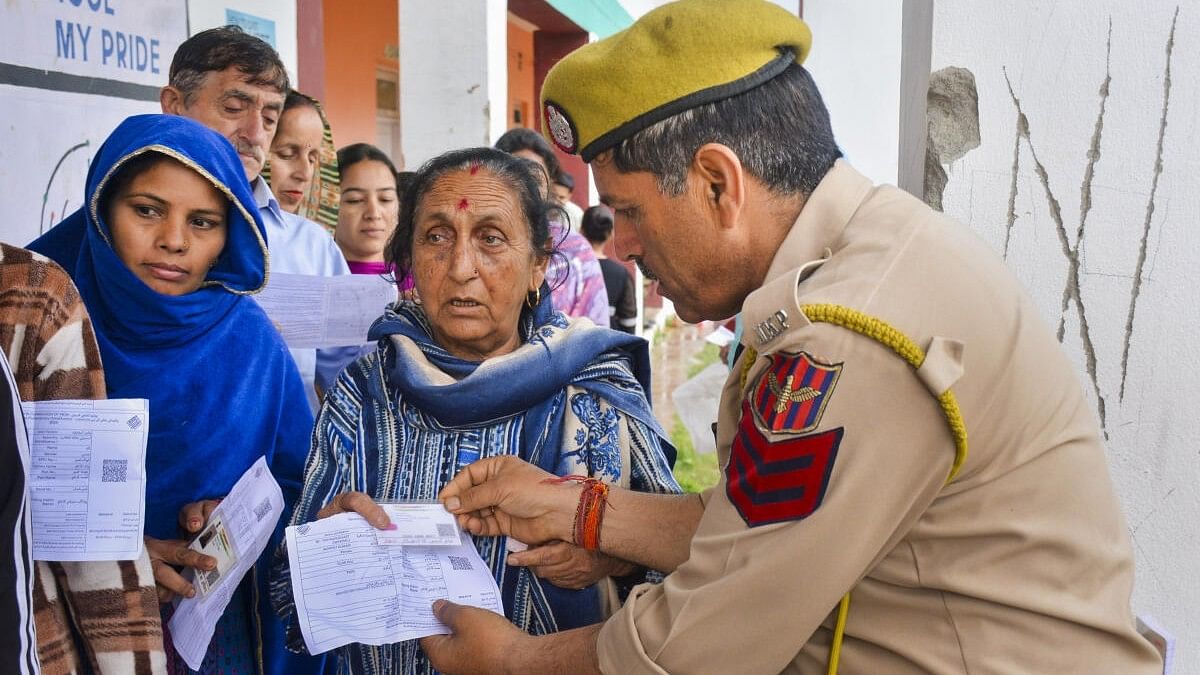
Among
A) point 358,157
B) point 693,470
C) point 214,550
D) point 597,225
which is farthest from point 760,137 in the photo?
point 597,225

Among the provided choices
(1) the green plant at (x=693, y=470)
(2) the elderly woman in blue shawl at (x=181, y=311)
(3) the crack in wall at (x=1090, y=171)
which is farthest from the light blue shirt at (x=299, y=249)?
(1) the green plant at (x=693, y=470)

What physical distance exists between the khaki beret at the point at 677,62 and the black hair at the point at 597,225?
7469mm

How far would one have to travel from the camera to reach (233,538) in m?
1.96

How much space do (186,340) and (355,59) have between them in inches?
328

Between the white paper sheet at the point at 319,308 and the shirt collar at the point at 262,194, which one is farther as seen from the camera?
the shirt collar at the point at 262,194

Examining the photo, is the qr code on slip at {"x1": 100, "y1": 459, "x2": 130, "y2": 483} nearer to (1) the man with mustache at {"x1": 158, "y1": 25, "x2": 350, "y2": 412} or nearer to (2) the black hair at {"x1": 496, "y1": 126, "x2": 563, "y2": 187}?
(1) the man with mustache at {"x1": 158, "y1": 25, "x2": 350, "y2": 412}

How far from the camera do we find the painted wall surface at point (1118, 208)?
2012mm

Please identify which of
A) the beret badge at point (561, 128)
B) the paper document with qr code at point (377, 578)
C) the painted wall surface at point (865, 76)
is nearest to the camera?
→ the beret badge at point (561, 128)

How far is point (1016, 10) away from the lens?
2.06 m

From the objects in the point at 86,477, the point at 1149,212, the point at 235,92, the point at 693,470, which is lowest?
the point at 693,470

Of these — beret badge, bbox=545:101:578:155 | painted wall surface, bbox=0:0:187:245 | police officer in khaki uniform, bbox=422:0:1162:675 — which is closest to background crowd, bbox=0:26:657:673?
beret badge, bbox=545:101:578:155

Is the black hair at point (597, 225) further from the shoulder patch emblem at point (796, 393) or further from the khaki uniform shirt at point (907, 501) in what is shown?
the shoulder patch emblem at point (796, 393)

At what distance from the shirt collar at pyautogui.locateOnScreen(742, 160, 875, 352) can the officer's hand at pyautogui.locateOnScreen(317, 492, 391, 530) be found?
Result: 88 cm

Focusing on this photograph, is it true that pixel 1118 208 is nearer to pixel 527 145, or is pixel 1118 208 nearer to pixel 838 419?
pixel 838 419
